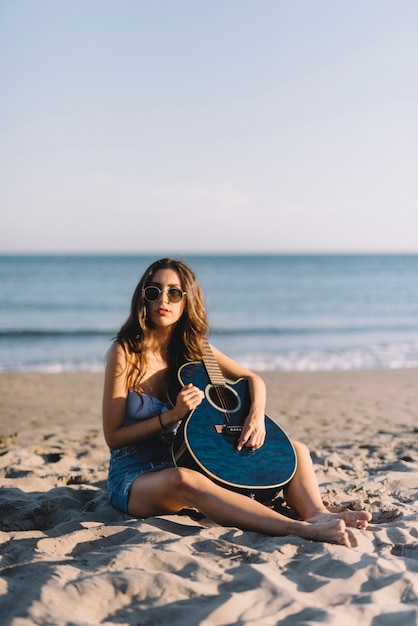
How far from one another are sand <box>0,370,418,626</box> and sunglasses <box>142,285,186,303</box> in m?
1.24

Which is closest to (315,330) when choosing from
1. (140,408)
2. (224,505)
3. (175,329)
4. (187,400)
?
(175,329)

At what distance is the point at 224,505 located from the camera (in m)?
3.34

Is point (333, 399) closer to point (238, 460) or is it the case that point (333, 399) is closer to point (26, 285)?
point (238, 460)

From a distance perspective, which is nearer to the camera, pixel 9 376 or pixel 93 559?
pixel 93 559

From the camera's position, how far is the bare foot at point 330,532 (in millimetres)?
3100

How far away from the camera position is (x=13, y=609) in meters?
2.35

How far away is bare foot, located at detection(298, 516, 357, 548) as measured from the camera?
3.10 m

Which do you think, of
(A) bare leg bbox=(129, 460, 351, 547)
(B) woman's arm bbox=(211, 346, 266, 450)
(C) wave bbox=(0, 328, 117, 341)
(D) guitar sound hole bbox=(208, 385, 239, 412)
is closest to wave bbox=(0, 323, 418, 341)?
(C) wave bbox=(0, 328, 117, 341)

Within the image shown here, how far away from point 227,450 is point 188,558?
81 centimetres

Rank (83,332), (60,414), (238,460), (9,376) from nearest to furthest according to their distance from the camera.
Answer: (238,460) → (60,414) → (9,376) → (83,332)

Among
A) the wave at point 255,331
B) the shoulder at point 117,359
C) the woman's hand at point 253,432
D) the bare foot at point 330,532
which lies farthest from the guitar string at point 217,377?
the wave at point 255,331

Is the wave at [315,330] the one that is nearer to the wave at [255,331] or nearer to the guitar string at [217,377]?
the wave at [255,331]

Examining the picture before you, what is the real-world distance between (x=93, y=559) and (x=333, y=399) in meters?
6.37

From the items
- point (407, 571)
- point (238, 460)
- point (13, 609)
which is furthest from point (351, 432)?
point (13, 609)
